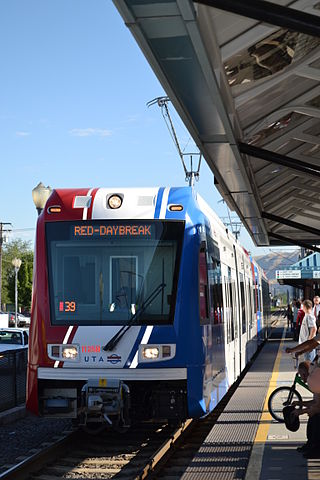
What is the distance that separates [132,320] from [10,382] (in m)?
5.09

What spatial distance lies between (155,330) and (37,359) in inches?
58.3

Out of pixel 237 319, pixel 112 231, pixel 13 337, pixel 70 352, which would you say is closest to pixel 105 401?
pixel 70 352

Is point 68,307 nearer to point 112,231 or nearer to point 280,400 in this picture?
point 112,231

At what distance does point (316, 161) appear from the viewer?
14.3m

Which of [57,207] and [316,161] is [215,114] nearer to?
[57,207]

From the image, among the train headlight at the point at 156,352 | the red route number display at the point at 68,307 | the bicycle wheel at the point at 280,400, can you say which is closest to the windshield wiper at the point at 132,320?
the train headlight at the point at 156,352

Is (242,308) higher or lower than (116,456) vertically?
higher

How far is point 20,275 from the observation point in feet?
324

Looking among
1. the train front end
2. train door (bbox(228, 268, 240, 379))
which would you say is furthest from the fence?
the train front end

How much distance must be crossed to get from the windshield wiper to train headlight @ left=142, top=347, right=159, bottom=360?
329 millimetres

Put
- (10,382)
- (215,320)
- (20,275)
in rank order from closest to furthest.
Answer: (215,320)
(10,382)
(20,275)

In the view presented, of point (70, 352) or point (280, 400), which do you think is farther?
point (280, 400)

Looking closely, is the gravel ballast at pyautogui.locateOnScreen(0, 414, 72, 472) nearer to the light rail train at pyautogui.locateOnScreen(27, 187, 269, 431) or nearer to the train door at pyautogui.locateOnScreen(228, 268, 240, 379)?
the light rail train at pyautogui.locateOnScreen(27, 187, 269, 431)

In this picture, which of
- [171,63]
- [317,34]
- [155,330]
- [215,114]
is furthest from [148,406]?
[317,34]
